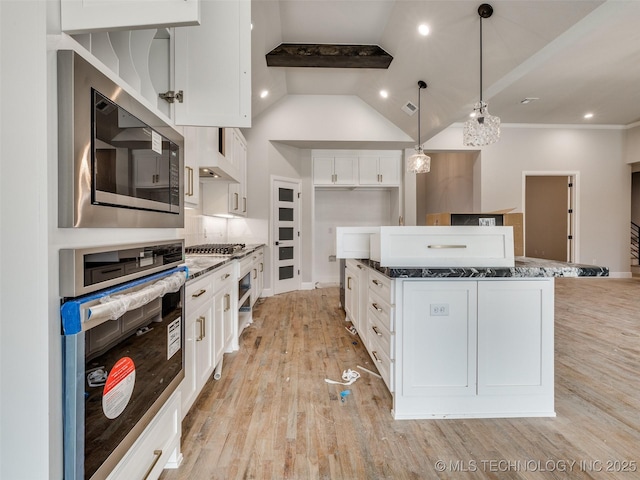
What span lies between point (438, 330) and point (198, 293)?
1.35 m

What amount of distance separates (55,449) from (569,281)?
7.58m

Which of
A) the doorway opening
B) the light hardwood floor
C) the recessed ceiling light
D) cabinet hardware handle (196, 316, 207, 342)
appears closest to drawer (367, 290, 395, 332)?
the light hardwood floor

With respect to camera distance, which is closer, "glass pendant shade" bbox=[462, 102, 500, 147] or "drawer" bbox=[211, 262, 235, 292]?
"drawer" bbox=[211, 262, 235, 292]

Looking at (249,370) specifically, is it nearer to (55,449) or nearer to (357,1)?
(55,449)

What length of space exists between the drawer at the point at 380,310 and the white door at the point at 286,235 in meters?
3.07

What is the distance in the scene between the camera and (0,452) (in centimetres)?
71

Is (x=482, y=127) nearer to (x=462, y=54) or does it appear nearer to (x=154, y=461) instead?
(x=462, y=54)

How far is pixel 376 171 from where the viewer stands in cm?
572

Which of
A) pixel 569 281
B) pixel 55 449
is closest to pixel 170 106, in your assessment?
pixel 55 449

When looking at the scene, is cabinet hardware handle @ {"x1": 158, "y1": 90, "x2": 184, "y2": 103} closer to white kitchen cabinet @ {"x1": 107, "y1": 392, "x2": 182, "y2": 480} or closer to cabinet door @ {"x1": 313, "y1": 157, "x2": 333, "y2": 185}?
white kitchen cabinet @ {"x1": 107, "y1": 392, "x2": 182, "y2": 480}

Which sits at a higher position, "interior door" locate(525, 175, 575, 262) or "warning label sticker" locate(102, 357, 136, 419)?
"interior door" locate(525, 175, 575, 262)

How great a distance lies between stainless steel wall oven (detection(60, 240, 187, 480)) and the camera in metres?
0.74

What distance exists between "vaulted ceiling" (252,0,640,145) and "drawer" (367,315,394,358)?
2772 millimetres

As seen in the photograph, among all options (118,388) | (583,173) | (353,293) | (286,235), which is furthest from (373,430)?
(583,173)
